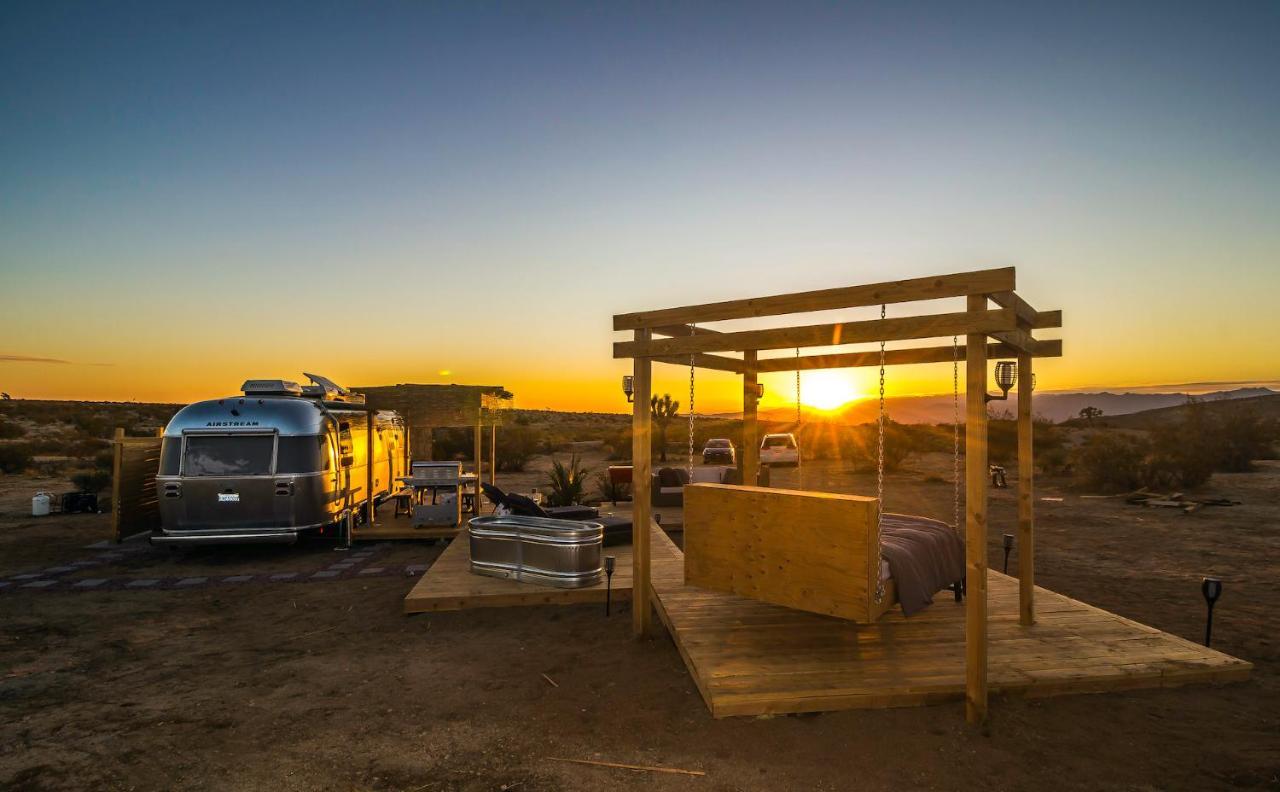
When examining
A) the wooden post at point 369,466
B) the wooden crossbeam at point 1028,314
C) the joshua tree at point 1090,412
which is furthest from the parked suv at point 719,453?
the joshua tree at point 1090,412

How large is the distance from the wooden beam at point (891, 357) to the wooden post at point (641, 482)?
2.05 m

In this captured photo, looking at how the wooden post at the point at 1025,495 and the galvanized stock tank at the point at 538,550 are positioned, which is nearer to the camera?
the wooden post at the point at 1025,495

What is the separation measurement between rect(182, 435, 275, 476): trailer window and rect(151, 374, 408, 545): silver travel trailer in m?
0.01

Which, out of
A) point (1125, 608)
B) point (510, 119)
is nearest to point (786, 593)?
point (1125, 608)

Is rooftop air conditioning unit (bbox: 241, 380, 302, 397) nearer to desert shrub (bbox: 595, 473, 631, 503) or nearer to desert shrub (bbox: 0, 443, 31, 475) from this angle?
desert shrub (bbox: 595, 473, 631, 503)

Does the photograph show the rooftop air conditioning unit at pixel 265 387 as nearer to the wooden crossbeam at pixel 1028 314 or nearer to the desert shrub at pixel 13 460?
the wooden crossbeam at pixel 1028 314

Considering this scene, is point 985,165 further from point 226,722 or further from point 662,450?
point 662,450

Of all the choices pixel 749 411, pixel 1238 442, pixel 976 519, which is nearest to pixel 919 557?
pixel 976 519

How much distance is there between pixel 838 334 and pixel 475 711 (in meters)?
4.20

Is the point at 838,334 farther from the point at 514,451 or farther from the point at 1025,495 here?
the point at 514,451

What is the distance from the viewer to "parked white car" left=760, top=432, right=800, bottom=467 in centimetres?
2780

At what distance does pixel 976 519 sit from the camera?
4.59 metres

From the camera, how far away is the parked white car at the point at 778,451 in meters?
27.8

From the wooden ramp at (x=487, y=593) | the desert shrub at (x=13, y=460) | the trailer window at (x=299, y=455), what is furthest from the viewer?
the desert shrub at (x=13, y=460)
